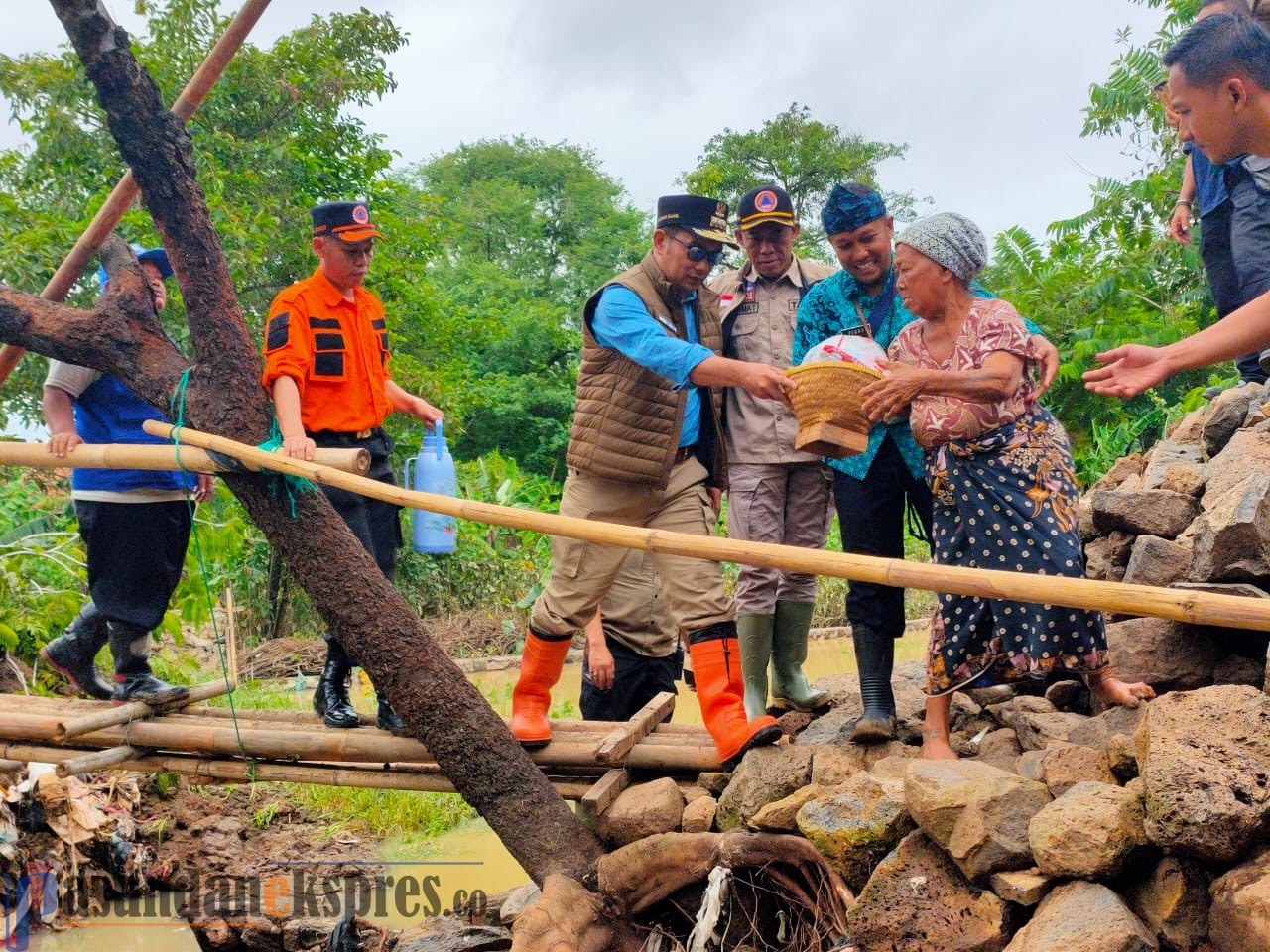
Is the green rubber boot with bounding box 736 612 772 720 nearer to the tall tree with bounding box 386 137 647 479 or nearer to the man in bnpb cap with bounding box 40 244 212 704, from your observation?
the man in bnpb cap with bounding box 40 244 212 704

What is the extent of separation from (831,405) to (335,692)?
2.24 metres

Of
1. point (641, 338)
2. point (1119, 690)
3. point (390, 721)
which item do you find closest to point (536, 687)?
point (390, 721)

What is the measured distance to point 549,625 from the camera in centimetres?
413

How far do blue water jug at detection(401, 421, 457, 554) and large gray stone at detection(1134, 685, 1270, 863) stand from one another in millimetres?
3855

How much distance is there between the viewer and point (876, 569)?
2.72 m

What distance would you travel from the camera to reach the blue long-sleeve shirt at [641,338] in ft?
12.4

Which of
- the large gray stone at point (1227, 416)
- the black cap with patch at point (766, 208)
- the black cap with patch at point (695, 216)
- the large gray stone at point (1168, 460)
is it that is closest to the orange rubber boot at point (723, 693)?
the black cap with patch at point (695, 216)

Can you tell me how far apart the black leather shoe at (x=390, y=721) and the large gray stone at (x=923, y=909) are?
180 cm

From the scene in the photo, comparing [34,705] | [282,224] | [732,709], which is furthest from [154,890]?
[282,224]

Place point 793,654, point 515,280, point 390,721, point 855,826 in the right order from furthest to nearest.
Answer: point 515,280
point 793,654
point 390,721
point 855,826

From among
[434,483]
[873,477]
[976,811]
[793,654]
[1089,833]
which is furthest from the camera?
[434,483]

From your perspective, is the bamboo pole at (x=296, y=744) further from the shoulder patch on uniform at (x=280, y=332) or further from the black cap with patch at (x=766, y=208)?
the black cap with patch at (x=766, y=208)

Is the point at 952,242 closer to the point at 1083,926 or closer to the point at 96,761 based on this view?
the point at 1083,926

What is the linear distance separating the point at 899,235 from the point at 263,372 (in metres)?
2.08
